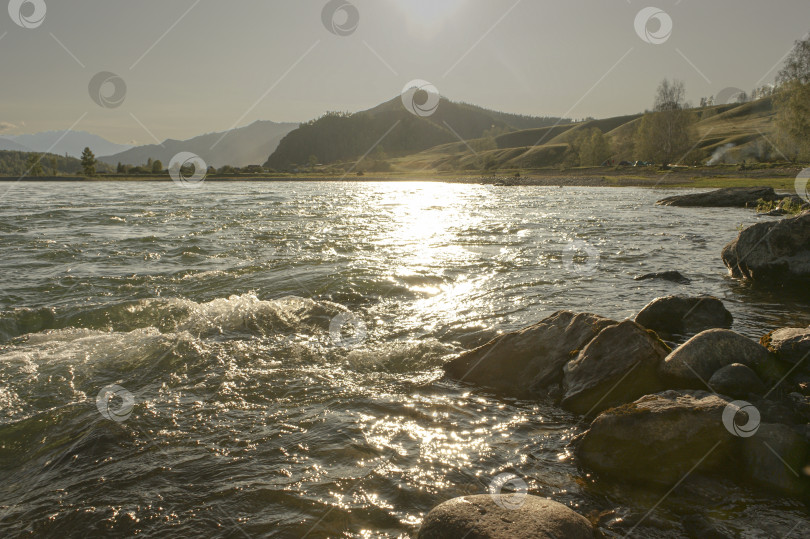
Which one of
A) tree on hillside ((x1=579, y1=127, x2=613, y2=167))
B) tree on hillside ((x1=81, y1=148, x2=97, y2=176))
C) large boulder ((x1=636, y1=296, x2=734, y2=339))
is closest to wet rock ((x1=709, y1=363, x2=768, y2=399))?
large boulder ((x1=636, y1=296, x2=734, y2=339))

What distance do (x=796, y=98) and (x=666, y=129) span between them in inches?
2044

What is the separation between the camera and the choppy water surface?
17.0ft

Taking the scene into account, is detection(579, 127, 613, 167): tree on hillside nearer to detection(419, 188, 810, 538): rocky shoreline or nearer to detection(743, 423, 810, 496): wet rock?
detection(419, 188, 810, 538): rocky shoreline

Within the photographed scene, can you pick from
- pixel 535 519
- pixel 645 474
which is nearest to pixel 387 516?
pixel 535 519

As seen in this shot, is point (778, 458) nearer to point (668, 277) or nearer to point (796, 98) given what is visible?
point (668, 277)

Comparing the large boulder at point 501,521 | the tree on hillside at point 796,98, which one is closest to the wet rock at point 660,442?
the large boulder at point 501,521

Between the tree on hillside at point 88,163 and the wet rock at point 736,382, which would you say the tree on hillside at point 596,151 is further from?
the tree on hillside at point 88,163

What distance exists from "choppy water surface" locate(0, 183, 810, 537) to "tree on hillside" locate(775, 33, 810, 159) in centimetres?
5680

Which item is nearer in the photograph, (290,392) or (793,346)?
(793,346)

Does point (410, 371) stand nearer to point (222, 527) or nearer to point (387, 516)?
point (387, 516)

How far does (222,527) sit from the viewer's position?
16.0ft

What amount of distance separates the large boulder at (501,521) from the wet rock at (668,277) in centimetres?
1248

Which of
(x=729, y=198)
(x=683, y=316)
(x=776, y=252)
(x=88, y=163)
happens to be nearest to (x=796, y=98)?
(x=729, y=198)

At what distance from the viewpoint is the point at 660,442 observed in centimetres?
566
